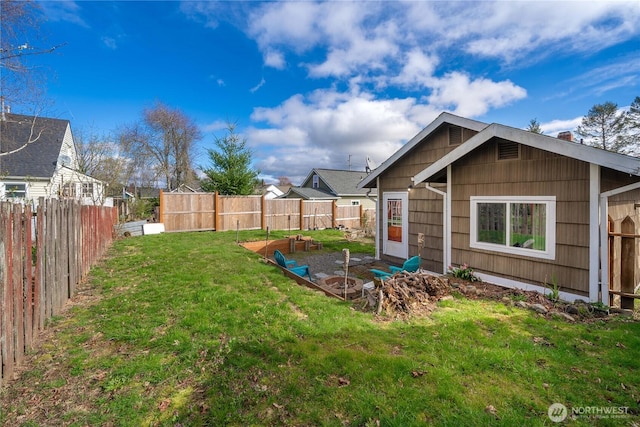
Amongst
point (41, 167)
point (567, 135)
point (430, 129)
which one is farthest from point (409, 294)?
point (41, 167)

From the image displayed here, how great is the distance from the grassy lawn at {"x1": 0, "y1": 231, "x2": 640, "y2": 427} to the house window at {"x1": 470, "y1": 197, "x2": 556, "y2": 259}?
57.9 inches

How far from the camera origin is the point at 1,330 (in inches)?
108

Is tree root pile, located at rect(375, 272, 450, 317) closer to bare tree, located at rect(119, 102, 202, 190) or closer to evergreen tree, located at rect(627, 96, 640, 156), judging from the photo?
evergreen tree, located at rect(627, 96, 640, 156)

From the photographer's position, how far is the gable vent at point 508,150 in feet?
19.1

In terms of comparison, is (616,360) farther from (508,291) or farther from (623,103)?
(623,103)

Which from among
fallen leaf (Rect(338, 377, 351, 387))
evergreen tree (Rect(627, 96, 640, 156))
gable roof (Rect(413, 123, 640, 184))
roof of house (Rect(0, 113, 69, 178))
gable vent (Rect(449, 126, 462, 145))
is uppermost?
evergreen tree (Rect(627, 96, 640, 156))

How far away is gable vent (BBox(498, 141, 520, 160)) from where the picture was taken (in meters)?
5.81

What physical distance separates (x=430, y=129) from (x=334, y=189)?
60.5 ft

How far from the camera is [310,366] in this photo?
3.08 metres

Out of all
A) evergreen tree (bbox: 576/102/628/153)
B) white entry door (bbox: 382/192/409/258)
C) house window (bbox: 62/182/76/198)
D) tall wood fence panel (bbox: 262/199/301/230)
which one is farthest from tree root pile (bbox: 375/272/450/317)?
evergreen tree (bbox: 576/102/628/153)

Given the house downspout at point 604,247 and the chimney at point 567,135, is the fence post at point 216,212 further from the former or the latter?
the house downspout at point 604,247

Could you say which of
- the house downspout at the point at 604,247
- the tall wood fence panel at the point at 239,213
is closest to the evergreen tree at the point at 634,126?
the house downspout at the point at 604,247

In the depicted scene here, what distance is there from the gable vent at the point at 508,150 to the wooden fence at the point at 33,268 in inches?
307

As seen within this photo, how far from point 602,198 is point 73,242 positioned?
31.7ft
